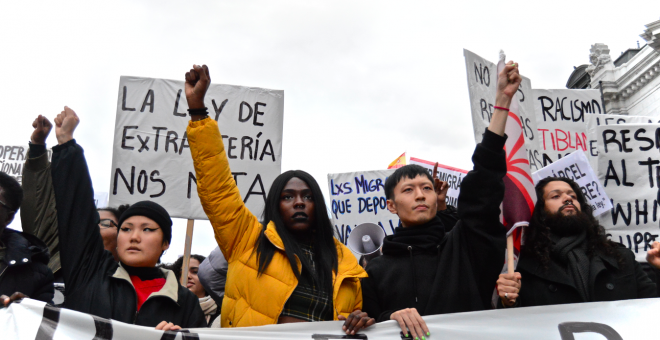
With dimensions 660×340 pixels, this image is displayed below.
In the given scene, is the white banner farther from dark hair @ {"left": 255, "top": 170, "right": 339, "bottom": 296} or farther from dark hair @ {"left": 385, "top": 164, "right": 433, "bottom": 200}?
dark hair @ {"left": 385, "top": 164, "right": 433, "bottom": 200}

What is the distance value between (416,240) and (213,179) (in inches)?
40.5

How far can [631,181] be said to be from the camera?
434 cm

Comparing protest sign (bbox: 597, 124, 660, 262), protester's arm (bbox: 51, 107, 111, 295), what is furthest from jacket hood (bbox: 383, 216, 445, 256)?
protest sign (bbox: 597, 124, 660, 262)

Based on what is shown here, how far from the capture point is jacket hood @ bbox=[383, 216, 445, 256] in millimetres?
2742

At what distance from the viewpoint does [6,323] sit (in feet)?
6.99

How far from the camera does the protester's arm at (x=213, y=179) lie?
2.67m

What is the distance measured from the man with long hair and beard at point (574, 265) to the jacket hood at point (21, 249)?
2.13m

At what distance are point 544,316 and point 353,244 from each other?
201 centimetres

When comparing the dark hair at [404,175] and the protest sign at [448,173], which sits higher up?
the protest sign at [448,173]

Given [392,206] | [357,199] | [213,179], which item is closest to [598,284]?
[392,206]

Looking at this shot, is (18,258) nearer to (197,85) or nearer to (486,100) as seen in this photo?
(197,85)

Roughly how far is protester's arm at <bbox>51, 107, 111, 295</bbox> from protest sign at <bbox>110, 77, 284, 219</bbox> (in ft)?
6.87

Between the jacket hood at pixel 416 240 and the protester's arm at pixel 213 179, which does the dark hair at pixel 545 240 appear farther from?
A: the protester's arm at pixel 213 179

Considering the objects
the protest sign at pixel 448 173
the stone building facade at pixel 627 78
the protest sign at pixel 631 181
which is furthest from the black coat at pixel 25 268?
the stone building facade at pixel 627 78
